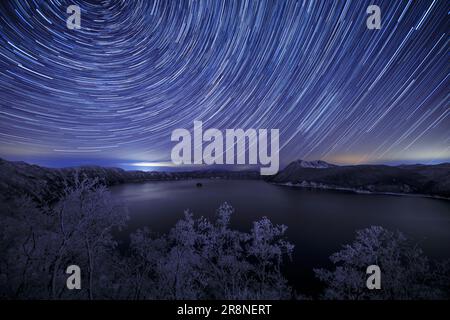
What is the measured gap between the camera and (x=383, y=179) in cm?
11256

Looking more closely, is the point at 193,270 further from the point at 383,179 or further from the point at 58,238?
the point at 383,179

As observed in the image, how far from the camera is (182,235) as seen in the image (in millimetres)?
15016

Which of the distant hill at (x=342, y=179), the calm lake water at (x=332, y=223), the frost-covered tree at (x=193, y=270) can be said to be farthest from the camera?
the distant hill at (x=342, y=179)

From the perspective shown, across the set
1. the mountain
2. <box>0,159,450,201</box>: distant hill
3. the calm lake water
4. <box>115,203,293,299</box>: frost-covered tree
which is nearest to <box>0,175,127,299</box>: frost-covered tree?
<box>115,203,293,299</box>: frost-covered tree

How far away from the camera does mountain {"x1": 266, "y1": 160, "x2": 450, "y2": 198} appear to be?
9238 centimetres

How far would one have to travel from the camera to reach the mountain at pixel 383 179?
92375 millimetres

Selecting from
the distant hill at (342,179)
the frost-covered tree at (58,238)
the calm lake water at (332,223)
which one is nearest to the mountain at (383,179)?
the distant hill at (342,179)

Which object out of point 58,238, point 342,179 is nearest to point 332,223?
point 58,238

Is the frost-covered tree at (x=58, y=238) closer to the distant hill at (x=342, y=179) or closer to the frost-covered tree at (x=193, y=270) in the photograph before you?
the frost-covered tree at (x=193, y=270)

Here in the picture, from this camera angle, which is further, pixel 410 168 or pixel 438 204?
pixel 410 168

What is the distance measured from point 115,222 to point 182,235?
5.92m

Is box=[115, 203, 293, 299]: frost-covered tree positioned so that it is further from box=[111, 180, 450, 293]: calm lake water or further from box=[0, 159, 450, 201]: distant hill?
box=[0, 159, 450, 201]: distant hill
